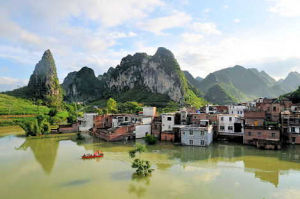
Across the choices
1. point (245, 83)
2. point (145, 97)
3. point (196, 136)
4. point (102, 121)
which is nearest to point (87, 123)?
point (102, 121)

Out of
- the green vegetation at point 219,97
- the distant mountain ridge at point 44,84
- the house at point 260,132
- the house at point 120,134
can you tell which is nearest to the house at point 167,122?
the house at point 120,134

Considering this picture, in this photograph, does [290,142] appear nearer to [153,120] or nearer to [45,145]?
[153,120]

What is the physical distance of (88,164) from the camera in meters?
17.5

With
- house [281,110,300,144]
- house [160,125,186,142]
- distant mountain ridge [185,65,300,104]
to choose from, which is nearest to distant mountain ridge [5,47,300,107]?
distant mountain ridge [185,65,300,104]

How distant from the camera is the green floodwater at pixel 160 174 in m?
12.1

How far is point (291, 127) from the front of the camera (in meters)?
23.8

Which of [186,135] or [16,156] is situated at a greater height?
[186,135]

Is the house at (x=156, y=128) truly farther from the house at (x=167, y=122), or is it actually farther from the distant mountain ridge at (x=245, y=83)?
the distant mountain ridge at (x=245, y=83)

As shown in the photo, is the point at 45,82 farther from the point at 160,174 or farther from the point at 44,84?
the point at 160,174

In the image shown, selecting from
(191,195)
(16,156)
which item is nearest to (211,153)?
(191,195)

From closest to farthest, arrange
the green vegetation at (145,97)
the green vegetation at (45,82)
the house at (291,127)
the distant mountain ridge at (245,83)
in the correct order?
the house at (291,127), the green vegetation at (145,97), the green vegetation at (45,82), the distant mountain ridge at (245,83)

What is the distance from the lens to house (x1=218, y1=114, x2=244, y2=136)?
85.5 feet

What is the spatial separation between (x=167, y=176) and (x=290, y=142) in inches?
708

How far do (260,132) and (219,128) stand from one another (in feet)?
16.9
